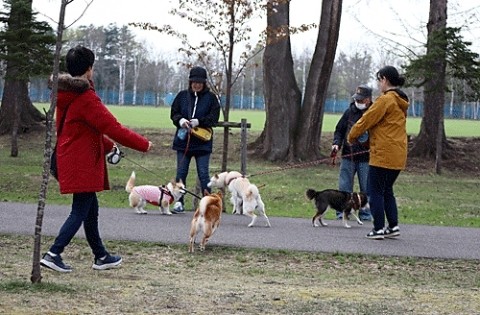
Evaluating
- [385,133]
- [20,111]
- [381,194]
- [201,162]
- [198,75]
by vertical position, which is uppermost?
[198,75]

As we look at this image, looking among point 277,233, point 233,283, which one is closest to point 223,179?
point 277,233

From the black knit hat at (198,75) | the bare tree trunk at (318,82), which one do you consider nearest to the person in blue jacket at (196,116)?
the black knit hat at (198,75)

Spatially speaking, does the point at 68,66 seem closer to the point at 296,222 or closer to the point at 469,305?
the point at 469,305

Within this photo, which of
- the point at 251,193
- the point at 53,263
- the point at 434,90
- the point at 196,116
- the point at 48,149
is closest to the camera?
the point at 48,149

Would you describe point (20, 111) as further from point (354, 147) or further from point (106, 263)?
point (106, 263)

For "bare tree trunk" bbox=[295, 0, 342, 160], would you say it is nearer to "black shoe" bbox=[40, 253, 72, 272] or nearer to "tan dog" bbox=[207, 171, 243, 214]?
"tan dog" bbox=[207, 171, 243, 214]

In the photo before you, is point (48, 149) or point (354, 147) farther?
point (354, 147)

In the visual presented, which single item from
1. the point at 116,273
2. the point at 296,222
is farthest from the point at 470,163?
the point at 116,273

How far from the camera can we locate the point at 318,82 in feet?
92.5

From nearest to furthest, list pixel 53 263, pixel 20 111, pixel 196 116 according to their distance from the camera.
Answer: pixel 53 263 < pixel 196 116 < pixel 20 111

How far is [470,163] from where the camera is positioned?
1165 inches

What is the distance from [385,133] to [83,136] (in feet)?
13.5

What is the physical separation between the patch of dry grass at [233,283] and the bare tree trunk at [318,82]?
1827cm

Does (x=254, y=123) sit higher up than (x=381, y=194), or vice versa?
(x=381, y=194)
